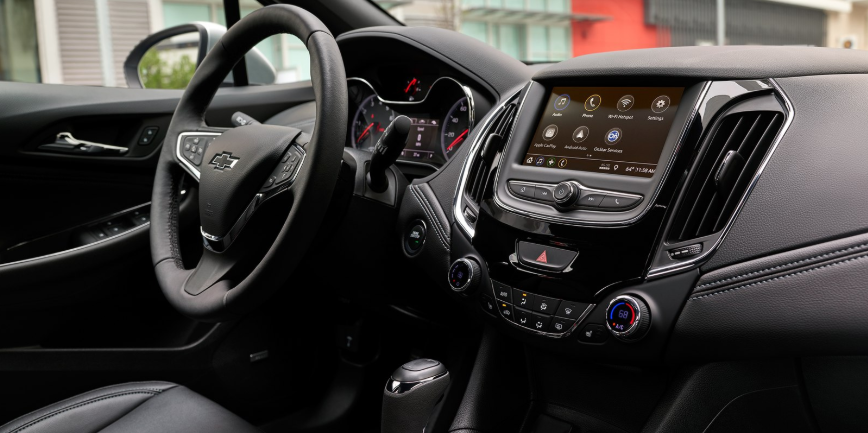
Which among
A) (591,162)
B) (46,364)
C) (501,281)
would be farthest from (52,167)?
(591,162)

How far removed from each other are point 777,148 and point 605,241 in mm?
239

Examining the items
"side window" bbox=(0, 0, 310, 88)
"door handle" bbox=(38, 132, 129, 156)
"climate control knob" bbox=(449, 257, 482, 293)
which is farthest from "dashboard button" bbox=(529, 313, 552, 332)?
"door handle" bbox=(38, 132, 129, 156)

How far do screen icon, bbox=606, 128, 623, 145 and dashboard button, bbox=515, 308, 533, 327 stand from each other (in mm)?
273

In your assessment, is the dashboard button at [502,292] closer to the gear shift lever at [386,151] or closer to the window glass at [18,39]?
the gear shift lever at [386,151]

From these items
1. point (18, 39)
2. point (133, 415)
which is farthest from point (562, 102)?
point (18, 39)

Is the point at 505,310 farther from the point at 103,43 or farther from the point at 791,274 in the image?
the point at 103,43

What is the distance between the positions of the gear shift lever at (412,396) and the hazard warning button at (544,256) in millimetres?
239

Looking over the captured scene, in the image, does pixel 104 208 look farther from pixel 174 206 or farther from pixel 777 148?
pixel 777 148

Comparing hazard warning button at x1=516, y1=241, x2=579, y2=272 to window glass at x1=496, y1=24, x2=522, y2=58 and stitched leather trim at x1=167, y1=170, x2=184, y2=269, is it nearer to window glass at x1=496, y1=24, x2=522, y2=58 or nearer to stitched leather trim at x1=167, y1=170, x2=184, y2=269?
stitched leather trim at x1=167, y1=170, x2=184, y2=269

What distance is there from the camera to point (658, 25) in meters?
1.43

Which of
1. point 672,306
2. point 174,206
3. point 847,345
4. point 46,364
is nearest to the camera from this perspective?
point 847,345

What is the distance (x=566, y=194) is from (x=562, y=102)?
7.3 inches

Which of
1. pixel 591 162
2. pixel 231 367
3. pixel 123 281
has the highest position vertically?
pixel 591 162

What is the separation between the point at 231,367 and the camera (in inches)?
69.2
